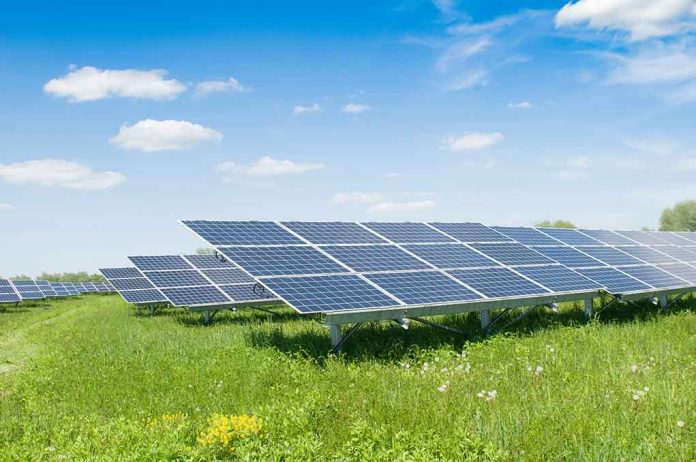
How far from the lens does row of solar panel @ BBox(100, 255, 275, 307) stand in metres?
23.7

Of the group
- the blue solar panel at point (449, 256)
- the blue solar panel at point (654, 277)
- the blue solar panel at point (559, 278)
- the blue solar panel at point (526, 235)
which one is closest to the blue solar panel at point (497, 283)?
the blue solar panel at point (449, 256)

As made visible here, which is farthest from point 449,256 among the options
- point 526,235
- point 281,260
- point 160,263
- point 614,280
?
point 160,263

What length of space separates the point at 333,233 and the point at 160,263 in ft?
56.6

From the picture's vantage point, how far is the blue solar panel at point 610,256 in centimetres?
2181

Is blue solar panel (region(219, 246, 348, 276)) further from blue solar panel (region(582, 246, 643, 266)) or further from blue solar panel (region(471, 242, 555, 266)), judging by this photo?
blue solar panel (region(582, 246, 643, 266))

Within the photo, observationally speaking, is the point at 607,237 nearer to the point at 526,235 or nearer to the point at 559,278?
the point at 526,235

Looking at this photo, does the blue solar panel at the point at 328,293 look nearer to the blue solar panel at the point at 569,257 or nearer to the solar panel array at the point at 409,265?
the solar panel array at the point at 409,265

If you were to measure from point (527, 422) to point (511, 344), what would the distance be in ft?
19.6

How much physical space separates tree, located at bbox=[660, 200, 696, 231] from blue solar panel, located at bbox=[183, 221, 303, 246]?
101 m

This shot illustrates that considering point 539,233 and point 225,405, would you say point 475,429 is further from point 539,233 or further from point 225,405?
point 539,233

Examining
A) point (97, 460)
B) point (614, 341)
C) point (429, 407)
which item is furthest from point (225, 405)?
point (614, 341)

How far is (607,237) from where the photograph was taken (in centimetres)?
2767

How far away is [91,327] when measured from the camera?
77.0 feet

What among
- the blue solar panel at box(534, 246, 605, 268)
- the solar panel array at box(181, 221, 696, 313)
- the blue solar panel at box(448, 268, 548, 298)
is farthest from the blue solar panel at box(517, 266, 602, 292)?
the blue solar panel at box(534, 246, 605, 268)
